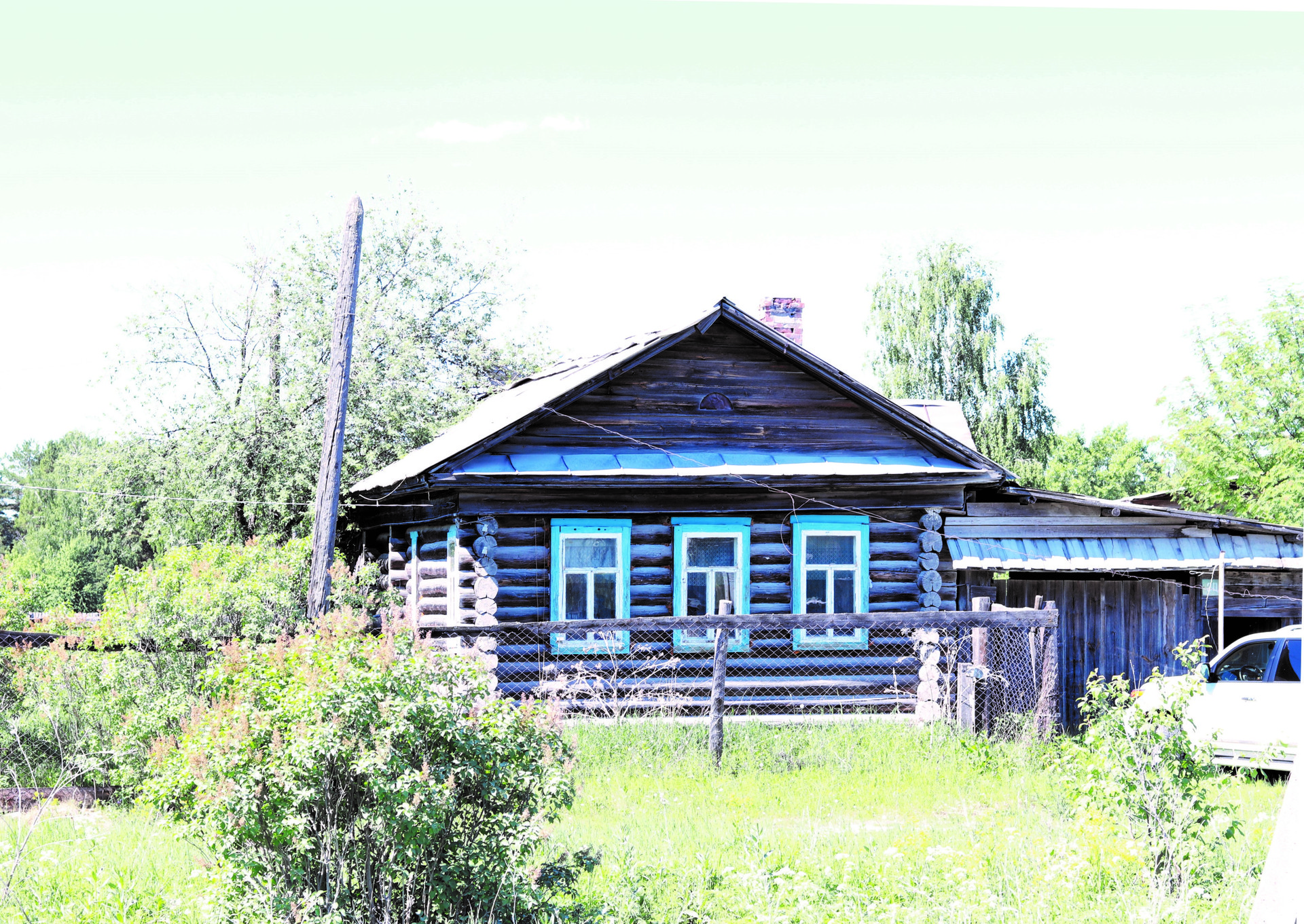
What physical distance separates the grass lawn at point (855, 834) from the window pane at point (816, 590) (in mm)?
3786

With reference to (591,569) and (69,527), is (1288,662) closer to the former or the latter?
(591,569)

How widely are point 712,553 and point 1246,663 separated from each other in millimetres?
6771

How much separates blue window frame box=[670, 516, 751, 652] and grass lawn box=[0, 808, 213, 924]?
820 cm

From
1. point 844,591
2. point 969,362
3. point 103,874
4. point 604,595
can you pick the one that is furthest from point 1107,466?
point 103,874

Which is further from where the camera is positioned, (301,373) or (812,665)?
(301,373)

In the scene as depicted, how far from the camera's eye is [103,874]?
24.1 feet

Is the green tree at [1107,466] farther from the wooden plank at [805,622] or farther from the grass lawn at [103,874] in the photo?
the grass lawn at [103,874]

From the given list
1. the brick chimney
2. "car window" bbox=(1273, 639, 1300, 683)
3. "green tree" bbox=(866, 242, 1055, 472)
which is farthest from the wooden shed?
"green tree" bbox=(866, 242, 1055, 472)

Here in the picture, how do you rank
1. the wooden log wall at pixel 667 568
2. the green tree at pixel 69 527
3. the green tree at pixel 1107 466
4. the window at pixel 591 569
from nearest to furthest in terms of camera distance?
1. the wooden log wall at pixel 667 568
2. the window at pixel 591 569
3. the green tree at pixel 69 527
4. the green tree at pixel 1107 466

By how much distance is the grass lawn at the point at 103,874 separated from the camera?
6340 mm

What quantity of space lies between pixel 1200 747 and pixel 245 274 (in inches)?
1080

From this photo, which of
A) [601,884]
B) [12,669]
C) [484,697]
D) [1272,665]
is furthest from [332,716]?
[1272,665]

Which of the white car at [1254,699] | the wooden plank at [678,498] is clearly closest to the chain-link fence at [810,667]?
the wooden plank at [678,498]

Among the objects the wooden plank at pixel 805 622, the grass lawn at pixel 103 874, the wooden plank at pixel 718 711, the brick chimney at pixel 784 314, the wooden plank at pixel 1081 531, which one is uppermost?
the brick chimney at pixel 784 314
